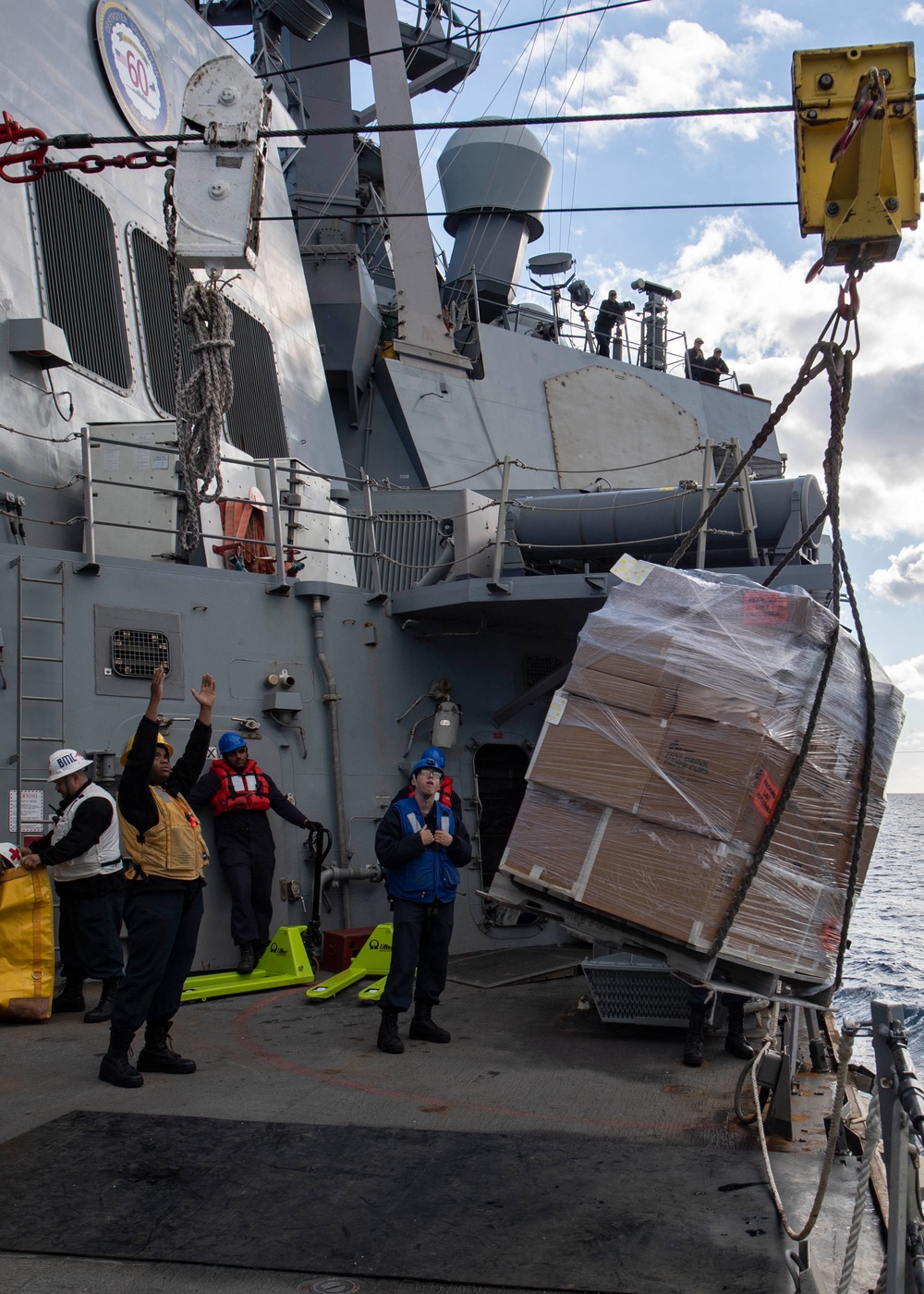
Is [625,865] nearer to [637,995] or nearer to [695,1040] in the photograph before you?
[695,1040]

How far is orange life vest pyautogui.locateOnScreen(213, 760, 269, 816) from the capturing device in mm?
6742

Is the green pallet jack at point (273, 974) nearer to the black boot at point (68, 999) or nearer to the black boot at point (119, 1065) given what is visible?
the black boot at point (68, 999)

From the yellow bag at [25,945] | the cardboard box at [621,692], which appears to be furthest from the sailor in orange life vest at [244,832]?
the cardboard box at [621,692]

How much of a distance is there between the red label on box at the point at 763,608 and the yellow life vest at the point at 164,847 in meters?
2.41

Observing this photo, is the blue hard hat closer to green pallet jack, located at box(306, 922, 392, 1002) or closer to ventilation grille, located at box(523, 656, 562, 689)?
green pallet jack, located at box(306, 922, 392, 1002)

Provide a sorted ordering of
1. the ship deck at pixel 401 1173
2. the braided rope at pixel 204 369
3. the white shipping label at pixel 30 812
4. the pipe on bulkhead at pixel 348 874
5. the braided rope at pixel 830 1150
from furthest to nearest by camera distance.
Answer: the pipe on bulkhead at pixel 348 874 < the white shipping label at pixel 30 812 < the braided rope at pixel 204 369 < the ship deck at pixel 401 1173 < the braided rope at pixel 830 1150

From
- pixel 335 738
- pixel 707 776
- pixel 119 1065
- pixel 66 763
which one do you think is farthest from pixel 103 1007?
pixel 707 776

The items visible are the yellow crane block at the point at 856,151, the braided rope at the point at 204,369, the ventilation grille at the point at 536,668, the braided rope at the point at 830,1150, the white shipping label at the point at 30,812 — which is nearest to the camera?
the braided rope at the point at 830,1150

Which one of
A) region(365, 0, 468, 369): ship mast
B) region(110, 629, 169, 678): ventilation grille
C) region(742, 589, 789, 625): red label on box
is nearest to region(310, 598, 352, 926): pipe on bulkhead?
region(110, 629, 169, 678): ventilation grille

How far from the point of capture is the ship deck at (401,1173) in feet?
9.18

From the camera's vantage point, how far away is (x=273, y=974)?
6672 millimetres

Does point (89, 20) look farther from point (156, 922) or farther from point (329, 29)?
point (329, 29)

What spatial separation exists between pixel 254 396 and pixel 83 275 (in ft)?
6.23

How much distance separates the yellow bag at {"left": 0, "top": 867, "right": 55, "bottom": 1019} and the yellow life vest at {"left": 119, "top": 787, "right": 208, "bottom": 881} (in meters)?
1.23
